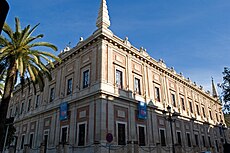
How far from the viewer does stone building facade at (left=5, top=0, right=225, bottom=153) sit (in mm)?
16438

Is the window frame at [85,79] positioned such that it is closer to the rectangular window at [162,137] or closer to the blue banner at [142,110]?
the blue banner at [142,110]

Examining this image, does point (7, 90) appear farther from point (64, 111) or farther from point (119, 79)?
point (119, 79)

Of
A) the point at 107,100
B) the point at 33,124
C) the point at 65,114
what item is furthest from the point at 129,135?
the point at 33,124

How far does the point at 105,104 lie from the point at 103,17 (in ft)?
28.4

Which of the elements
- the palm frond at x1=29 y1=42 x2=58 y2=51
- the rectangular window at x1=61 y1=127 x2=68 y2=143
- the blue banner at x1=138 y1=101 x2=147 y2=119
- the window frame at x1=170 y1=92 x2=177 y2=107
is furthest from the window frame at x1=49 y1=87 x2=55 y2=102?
the window frame at x1=170 y1=92 x2=177 y2=107

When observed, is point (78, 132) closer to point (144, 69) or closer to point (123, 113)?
point (123, 113)

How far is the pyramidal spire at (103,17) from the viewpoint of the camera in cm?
1892

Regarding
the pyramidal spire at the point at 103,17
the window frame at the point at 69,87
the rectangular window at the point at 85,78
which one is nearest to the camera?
the rectangular window at the point at 85,78

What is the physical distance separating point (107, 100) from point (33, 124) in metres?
13.0

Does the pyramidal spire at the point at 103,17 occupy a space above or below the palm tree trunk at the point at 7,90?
above

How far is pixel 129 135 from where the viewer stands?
17.4m

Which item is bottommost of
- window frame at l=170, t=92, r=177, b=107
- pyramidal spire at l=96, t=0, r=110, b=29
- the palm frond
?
window frame at l=170, t=92, r=177, b=107

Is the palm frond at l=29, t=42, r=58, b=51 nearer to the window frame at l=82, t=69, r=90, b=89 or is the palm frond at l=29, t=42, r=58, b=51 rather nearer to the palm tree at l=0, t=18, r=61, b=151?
the palm tree at l=0, t=18, r=61, b=151

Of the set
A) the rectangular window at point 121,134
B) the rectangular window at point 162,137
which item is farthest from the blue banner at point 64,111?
the rectangular window at point 162,137
